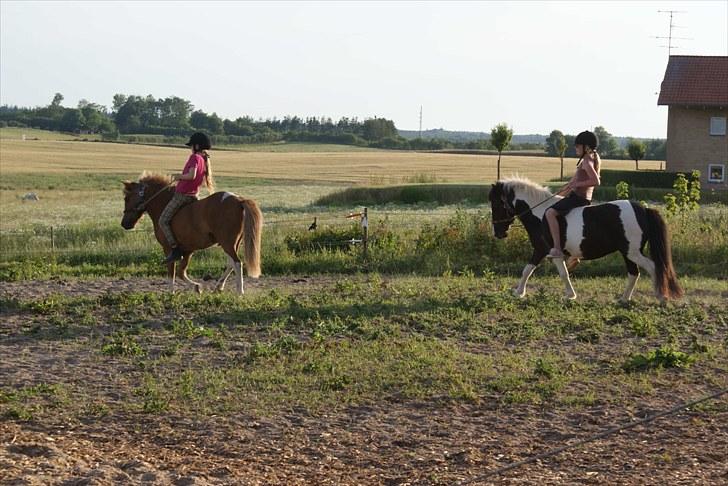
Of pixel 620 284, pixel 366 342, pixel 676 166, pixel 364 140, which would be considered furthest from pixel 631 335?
pixel 364 140

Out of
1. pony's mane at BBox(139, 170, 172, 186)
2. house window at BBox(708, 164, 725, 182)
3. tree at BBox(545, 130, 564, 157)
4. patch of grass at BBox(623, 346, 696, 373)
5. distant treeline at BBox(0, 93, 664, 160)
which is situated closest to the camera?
patch of grass at BBox(623, 346, 696, 373)

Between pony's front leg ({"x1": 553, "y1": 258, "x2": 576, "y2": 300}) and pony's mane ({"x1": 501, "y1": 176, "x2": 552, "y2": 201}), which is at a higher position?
pony's mane ({"x1": 501, "y1": 176, "x2": 552, "y2": 201})

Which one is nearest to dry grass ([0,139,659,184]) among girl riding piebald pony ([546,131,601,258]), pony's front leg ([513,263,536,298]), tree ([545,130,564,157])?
tree ([545,130,564,157])

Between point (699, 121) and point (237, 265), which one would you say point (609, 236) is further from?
point (699, 121)

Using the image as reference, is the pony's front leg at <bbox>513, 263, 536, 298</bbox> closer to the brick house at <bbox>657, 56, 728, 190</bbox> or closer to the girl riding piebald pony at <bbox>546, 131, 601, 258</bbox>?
the girl riding piebald pony at <bbox>546, 131, 601, 258</bbox>

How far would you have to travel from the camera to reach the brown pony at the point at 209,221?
13.1 m

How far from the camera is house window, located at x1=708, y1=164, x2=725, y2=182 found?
146 ft

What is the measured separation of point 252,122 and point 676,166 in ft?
274

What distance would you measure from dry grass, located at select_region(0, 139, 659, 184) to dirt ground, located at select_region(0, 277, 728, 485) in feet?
137

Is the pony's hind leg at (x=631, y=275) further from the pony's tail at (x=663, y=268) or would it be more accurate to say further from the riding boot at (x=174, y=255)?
the riding boot at (x=174, y=255)

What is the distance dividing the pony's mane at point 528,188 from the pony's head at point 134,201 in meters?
4.98

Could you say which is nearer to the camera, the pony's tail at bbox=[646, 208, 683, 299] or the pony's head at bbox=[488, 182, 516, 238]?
the pony's tail at bbox=[646, 208, 683, 299]

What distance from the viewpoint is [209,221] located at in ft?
43.9

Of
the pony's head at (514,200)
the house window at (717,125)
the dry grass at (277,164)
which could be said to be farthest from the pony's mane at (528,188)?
the dry grass at (277,164)
